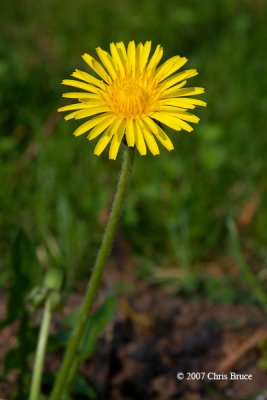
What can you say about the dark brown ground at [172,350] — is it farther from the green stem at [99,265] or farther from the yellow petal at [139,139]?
the yellow petal at [139,139]

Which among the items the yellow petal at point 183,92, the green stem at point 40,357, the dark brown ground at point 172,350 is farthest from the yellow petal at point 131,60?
the dark brown ground at point 172,350

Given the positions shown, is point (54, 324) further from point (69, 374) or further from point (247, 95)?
point (247, 95)

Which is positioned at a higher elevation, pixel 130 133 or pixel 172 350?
pixel 130 133

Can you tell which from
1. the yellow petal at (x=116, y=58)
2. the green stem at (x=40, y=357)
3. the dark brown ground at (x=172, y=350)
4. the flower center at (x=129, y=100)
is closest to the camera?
the flower center at (x=129, y=100)

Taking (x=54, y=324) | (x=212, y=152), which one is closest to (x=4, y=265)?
(x=54, y=324)

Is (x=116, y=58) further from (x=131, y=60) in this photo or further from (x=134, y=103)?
(x=134, y=103)

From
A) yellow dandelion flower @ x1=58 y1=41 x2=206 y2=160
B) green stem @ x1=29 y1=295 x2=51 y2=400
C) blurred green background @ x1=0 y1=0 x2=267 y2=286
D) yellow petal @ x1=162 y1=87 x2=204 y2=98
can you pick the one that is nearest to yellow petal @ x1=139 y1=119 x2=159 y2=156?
yellow dandelion flower @ x1=58 y1=41 x2=206 y2=160

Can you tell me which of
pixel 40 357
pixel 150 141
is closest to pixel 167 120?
pixel 150 141
